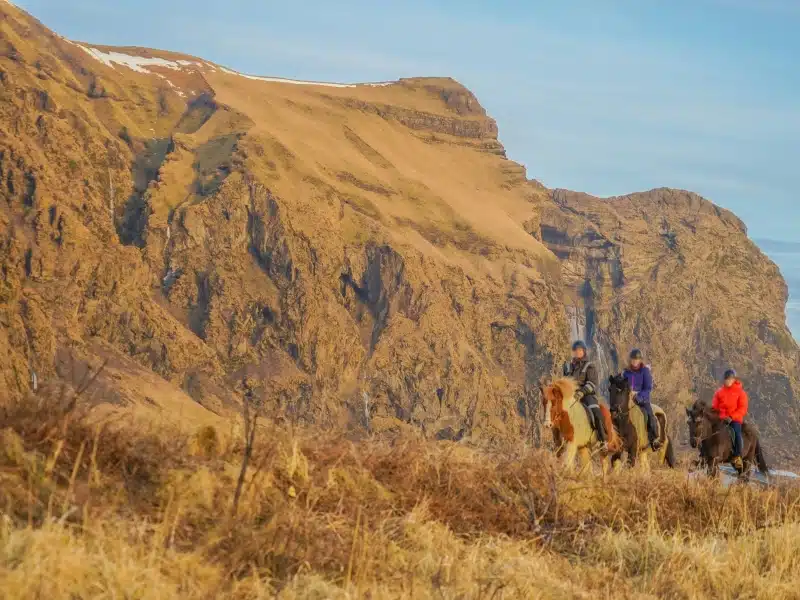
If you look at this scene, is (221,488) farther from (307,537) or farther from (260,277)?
(260,277)

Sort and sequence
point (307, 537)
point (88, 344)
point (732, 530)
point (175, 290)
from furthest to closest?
point (175, 290) → point (88, 344) → point (732, 530) → point (307, 537)

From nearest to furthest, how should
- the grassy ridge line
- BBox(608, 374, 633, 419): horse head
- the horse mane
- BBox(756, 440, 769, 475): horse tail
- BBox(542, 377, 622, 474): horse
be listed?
1. the grassy ridge line
2. BBox(542, 377, 622, 474): horse
3. the horse mane
4. BBox(608, 374, 633, 419): horse head
5. BBox(756, 440, 769, 475): horse tail

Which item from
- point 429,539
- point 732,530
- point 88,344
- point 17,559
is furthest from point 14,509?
point 88,344

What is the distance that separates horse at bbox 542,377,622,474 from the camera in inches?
701

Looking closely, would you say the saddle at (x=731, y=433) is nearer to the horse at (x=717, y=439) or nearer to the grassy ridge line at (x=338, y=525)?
the horse at (x=717, y=439)

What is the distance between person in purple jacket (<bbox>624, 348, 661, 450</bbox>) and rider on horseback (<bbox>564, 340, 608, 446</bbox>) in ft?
5.10

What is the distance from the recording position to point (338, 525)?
7.93 meters

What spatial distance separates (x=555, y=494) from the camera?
10.1 meters

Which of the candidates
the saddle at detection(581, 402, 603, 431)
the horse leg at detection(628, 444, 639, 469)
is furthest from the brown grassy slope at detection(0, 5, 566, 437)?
the saddle at detection(581, 402, 603, 431)

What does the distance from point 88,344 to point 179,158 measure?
55.1 m

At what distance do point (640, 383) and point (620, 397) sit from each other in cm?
68

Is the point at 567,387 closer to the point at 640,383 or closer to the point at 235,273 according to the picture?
the point at 640,383

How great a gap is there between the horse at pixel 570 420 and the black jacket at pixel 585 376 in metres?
0.20

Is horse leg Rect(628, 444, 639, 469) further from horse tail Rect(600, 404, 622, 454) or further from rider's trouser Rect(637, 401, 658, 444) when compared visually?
horse tail Rect(600, 404, 622, 454)
